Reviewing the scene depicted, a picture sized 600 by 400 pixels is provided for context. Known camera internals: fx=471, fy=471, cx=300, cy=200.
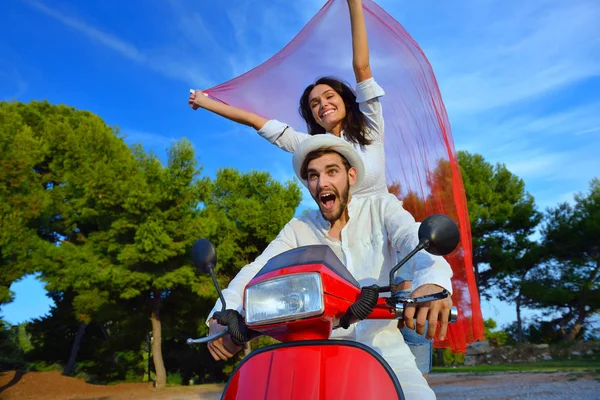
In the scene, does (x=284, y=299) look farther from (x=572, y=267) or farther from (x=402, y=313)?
(x=572, y=267)

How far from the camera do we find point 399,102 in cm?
273

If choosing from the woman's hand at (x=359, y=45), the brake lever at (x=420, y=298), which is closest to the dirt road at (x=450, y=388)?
the woman's hand at (x=359, y=45)

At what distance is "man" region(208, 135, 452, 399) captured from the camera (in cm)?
153

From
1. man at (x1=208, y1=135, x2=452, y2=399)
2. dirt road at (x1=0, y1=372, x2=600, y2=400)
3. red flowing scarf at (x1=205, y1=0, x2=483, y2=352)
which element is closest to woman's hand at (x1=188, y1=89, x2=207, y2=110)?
red flowing scarf at (x1=205, y1=0, x2=483, y2=352)

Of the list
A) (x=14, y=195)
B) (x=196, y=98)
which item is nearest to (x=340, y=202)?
(x=196, y=98)

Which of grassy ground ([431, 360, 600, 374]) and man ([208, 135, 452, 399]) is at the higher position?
man ([208, 135, 452, 399])

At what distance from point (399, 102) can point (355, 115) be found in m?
0.30

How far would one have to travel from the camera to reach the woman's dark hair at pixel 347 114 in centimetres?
256

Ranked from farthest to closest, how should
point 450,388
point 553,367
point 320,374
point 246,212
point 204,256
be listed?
point 246,212 < point 553,367 < point 450,388 < point 204,256 < point 320,374

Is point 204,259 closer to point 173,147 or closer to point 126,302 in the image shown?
point 173,147

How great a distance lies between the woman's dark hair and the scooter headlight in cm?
152

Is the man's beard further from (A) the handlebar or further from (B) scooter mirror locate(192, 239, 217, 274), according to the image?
(A) the handlebar

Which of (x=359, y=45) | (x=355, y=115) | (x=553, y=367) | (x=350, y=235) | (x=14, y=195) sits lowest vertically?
(x=553, y=367)

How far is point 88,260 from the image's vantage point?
15414 mm
